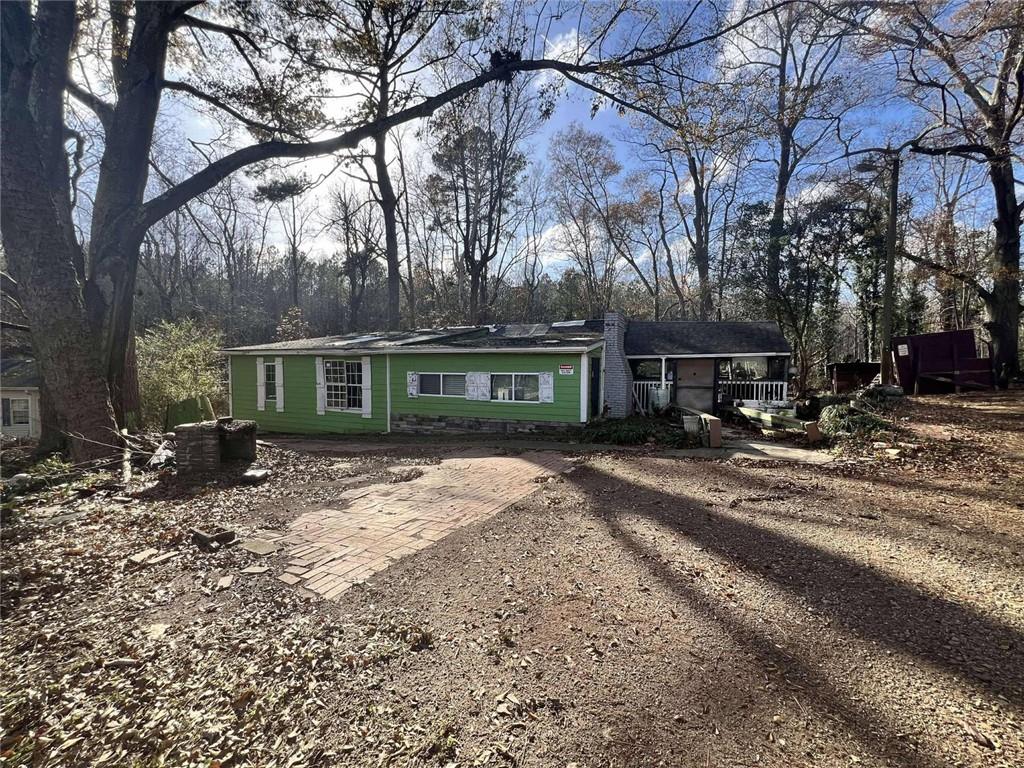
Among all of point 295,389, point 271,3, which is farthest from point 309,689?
point 295,389

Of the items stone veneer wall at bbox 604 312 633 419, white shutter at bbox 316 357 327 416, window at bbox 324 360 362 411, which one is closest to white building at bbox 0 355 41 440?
white shutter at bbox 316 357 327 416

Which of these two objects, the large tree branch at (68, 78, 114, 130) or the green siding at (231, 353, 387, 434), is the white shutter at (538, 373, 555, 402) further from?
the large tree branch at (68, 78, 114, 130)

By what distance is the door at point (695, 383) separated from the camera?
13.8 meters

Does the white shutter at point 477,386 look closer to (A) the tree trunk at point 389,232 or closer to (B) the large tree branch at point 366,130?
(B) the large tree branch at point 366,130

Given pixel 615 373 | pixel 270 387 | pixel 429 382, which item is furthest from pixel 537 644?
pixel 270 387

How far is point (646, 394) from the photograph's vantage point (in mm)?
13586

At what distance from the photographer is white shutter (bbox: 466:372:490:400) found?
38.5 feet

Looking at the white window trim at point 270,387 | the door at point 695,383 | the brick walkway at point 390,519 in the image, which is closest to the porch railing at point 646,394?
the door at point 695,383

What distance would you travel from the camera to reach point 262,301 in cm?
3041

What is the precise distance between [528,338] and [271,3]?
8.73 meters

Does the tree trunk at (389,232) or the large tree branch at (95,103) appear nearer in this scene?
the large tree branch at (95,103)

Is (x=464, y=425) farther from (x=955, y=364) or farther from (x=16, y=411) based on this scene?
(x=16, y=411)

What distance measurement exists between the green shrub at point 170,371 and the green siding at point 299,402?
0.91 m

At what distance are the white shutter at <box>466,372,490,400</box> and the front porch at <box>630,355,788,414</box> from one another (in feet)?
16.0
